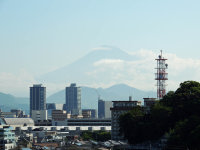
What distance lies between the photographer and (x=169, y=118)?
110 meters

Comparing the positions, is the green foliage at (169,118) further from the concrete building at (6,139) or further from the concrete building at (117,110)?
the concrete building at (6,139)

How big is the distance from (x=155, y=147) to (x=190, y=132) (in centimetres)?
1945

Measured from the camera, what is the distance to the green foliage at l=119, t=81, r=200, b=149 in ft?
328

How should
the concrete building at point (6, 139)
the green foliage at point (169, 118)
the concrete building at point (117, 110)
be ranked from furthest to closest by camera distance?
the concrete building at point (117, 110) < the concrete building at point (6, 139) < the green foliage at point (169, 118)

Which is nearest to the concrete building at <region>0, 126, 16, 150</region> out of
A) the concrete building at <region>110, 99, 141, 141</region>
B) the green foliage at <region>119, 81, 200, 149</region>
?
the concrete building at <region>110, 99, 141, 141</region>

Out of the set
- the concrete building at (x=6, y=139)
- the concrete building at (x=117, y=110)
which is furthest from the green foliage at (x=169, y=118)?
the concrete building at (x=6, y=139)

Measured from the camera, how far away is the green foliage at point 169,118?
328 feet

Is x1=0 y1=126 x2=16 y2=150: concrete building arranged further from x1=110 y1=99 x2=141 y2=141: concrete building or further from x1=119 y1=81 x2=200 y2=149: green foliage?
x1=119 y1=81 x2=200 y2=149: green foliage

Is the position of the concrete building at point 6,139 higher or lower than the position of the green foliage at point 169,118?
lower

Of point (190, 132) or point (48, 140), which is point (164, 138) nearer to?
point (190, 132)

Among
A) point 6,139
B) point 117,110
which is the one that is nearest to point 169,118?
point 117,110

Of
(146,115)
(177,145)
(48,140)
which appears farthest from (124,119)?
(48,140)

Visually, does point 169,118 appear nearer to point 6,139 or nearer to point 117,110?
point 117,110

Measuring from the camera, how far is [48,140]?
162375 mm
